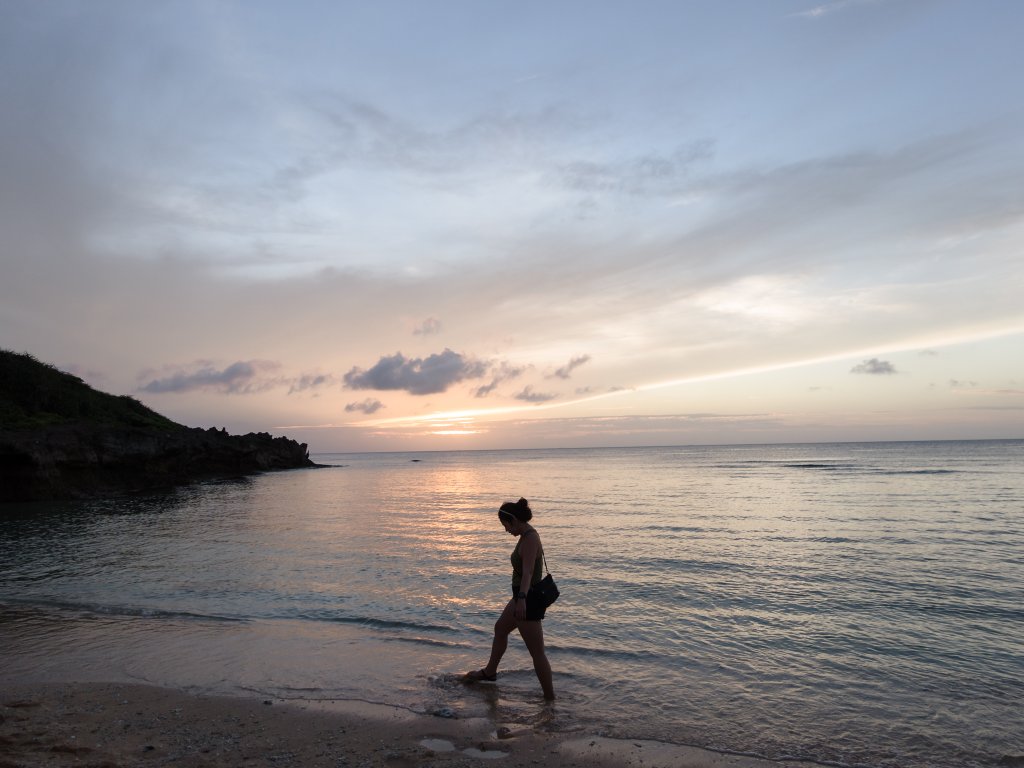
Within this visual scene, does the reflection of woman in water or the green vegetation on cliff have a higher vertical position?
the green vegetation on cliff

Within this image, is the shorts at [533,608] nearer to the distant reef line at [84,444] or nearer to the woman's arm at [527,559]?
the woman's arm at [527,559]

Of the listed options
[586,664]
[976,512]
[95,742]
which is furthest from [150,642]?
[976,512]

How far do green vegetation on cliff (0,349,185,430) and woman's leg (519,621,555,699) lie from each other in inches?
2039

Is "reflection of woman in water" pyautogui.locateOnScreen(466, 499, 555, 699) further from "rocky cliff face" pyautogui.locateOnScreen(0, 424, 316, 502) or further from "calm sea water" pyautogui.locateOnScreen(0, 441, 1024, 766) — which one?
"rocky cliff face" pyautogui.locateOnScreen(0, 424, 316, 502)

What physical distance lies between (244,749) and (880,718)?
7888 mm

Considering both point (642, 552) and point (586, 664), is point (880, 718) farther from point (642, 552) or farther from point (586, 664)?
point (642, 552)

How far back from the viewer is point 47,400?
57000 millimetres

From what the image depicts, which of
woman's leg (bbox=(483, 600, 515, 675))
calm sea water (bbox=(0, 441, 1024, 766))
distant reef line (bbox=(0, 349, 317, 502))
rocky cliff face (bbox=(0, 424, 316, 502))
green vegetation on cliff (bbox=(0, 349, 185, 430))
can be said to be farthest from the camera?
green vegetation on cliff (bbox=(0, 349, 185, 430))

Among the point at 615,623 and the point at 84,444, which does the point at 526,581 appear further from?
the point at 84,444

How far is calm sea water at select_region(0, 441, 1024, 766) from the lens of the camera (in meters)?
8.21

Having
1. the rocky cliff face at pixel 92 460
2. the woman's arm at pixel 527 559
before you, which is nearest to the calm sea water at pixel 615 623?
the woman's arm at pixel 527 559

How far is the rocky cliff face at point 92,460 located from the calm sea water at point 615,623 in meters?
15.6

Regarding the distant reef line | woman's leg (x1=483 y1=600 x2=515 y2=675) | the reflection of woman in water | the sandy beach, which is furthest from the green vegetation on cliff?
the reflection of woman in water

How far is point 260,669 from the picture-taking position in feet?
32.7
